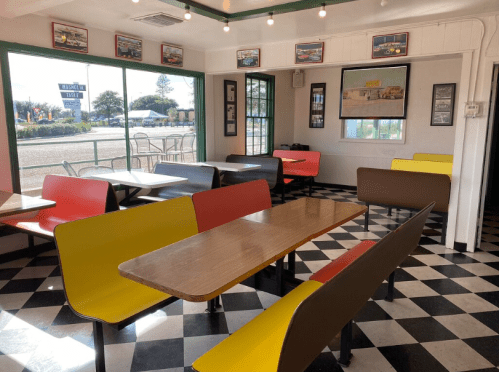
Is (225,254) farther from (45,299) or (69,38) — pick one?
(69,38)

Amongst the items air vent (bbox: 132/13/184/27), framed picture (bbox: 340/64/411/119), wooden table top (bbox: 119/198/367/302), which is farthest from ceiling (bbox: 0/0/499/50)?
framed picture (bbox: 340/64/411/119)

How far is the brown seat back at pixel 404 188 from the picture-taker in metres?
4.43

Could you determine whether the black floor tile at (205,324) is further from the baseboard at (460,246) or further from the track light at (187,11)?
the baseboard at (460,246)

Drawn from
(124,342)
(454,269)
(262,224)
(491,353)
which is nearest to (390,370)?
(491,353)

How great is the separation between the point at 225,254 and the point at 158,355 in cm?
97

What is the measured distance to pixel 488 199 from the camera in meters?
6.87

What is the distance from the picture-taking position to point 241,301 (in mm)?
3086

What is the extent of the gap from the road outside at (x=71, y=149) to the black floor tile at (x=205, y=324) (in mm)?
2886

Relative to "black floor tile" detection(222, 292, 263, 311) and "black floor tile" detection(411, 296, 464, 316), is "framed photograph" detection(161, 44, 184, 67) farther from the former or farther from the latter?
"black floor tile" detection(411, 296, 464, 316)

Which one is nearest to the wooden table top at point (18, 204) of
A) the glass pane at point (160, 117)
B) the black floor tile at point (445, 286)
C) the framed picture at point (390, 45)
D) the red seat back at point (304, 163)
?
the glass pane at point (160, 117)

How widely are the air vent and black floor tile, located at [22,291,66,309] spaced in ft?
9.83

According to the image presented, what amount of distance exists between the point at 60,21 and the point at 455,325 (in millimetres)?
4996

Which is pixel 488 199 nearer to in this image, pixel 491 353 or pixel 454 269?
pixel 454 269

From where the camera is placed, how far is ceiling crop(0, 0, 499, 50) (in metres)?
3.76
